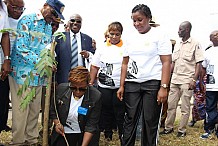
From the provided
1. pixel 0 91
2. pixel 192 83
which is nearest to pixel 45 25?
pixel 0 91

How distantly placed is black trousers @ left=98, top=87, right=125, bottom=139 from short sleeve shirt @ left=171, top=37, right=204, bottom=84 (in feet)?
4.32

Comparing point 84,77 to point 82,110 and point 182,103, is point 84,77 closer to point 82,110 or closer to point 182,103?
point 82,110

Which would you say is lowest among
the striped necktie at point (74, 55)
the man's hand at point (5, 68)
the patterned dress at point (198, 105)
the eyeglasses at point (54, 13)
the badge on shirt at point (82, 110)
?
the patterned dress at point (198, 105)

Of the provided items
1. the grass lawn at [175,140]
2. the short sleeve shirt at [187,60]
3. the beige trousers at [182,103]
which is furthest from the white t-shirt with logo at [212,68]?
the grass lawn at [175,140]

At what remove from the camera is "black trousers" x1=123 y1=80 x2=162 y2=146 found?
375cm

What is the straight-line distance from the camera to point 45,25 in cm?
401

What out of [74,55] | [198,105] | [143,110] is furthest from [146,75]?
[198,105]

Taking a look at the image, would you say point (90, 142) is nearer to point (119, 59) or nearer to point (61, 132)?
point (61, 132)

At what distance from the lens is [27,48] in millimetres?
3869

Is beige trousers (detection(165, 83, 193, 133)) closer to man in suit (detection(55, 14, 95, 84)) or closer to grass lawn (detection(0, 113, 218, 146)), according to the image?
grass lawn (detection(0, 113, 218, 146))

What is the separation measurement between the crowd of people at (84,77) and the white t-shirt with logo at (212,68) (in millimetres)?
1588

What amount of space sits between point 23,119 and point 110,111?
1312mm

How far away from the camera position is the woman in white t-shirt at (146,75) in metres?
3.70

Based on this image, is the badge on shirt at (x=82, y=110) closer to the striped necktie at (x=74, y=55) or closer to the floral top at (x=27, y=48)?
the floral top at (x=27, y=48)
